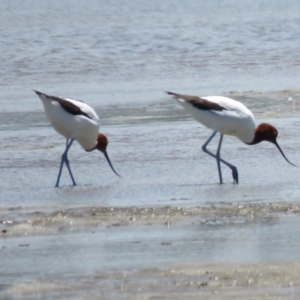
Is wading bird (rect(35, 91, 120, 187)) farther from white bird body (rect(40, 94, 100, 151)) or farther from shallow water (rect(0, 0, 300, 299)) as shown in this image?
shallow water (rect(0, 0, 300, 299))

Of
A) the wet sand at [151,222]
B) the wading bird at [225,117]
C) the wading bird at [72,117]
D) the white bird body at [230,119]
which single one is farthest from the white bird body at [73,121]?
the white bird body at [230,119]

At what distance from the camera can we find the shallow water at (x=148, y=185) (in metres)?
5.14

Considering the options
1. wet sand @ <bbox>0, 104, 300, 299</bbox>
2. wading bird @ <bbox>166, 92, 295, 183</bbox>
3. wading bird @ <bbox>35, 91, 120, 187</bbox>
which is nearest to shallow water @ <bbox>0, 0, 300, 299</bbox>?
wet sand @ <bbox>0, 104, 300, 299</bbox>

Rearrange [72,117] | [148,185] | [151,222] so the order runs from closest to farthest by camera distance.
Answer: [151,222], [148,185], [72,117]

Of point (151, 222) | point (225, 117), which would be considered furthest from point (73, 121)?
point (151, 222)

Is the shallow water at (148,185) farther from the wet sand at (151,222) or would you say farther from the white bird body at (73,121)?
the white bird body at (73,121)

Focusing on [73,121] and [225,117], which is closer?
[225,117]

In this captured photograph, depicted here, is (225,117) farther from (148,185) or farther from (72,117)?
(72,117)

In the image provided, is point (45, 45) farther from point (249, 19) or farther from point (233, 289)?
point (233, 289)

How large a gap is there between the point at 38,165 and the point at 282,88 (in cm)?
591

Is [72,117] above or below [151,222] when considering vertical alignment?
below

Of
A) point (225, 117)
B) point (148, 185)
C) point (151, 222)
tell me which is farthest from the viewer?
point (225, 117)

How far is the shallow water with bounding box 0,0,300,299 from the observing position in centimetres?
514

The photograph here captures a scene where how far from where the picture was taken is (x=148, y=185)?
809 cm
